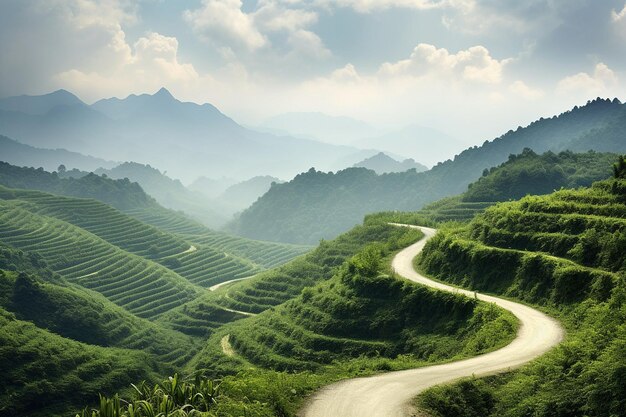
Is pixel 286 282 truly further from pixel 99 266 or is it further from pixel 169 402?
pixel 169 402

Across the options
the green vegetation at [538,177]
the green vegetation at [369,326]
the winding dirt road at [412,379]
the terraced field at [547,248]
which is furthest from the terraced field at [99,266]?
the winding dirt road at [412,379]

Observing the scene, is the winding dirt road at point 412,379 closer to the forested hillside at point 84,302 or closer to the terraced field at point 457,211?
the forested hillside at point 84,302

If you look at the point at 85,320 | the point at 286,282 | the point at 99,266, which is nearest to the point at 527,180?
the point at 286,282

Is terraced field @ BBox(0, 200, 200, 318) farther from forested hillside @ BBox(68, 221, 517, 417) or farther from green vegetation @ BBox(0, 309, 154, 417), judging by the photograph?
green vegetation @ BBox(0, 309, 154, 417)

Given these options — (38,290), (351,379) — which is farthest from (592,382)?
(38,290)

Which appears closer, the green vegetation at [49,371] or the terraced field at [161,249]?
the green vegetation at [49,371]

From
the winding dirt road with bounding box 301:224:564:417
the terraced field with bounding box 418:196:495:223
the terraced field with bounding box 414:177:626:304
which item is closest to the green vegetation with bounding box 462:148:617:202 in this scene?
the terraced field with bounding box 418:196:495:223
